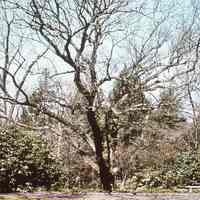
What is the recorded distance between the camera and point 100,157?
12.8m

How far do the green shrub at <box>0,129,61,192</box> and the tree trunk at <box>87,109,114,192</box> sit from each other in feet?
6.82

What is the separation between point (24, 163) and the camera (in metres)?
13.8

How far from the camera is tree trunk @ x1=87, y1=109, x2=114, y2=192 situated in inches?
488

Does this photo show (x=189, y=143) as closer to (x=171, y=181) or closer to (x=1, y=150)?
(x=171, y=181)

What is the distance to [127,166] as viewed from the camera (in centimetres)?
1878

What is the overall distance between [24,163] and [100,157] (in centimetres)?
290

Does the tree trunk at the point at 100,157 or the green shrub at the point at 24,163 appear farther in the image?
the green shrub at the point at 24,163

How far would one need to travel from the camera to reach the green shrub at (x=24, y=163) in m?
13.2

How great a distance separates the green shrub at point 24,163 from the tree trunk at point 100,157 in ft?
6.82

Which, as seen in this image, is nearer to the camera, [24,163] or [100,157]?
[100,157]

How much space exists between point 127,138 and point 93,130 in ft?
19.0

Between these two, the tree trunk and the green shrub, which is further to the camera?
the green shrub

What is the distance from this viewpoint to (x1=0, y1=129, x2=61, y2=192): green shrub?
13.2m

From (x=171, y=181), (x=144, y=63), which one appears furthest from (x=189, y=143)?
(x=144, y=63)
